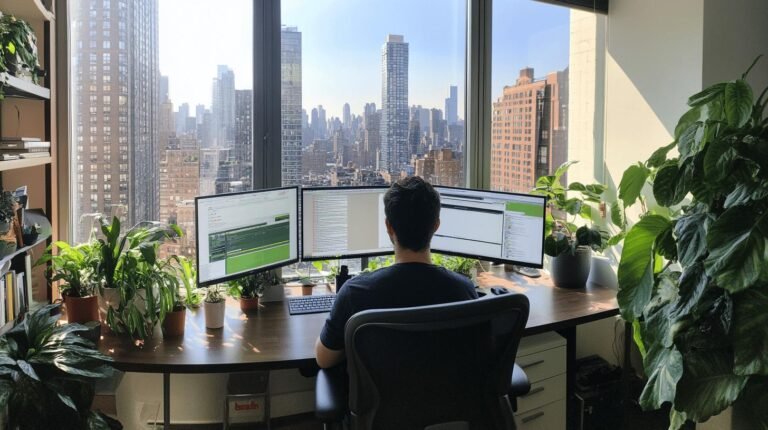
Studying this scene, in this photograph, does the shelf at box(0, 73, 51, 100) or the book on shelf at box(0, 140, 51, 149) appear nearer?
the shelf at box(0, 73, 51, 100)

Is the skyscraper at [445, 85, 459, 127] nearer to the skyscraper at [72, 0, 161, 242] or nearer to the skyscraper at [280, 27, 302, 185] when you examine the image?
the skyscraper at [280, 27, 302, 185]

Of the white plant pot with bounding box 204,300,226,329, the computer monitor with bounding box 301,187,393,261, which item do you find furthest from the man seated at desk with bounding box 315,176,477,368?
the computer monitor with bounding box 301,187,393,261

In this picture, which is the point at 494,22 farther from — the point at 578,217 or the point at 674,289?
the point at 674,289

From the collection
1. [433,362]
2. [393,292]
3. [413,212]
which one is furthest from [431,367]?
[413,212]

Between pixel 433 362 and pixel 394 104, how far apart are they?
5.59ft

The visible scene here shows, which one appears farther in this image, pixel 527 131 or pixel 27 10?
pixel 527 131

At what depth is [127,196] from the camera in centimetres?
239

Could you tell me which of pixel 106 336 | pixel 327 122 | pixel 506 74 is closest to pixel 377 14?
pixel 327 122

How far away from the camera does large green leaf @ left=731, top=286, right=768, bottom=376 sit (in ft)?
5.61

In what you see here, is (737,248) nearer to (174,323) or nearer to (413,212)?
(413,212)

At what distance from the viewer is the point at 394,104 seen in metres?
2.83

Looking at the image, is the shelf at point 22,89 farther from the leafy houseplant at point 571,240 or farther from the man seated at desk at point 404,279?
the leafy houseplant at point 571,240

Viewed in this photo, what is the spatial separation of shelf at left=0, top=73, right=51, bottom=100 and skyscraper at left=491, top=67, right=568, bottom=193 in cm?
211

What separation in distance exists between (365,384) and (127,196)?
152cm
